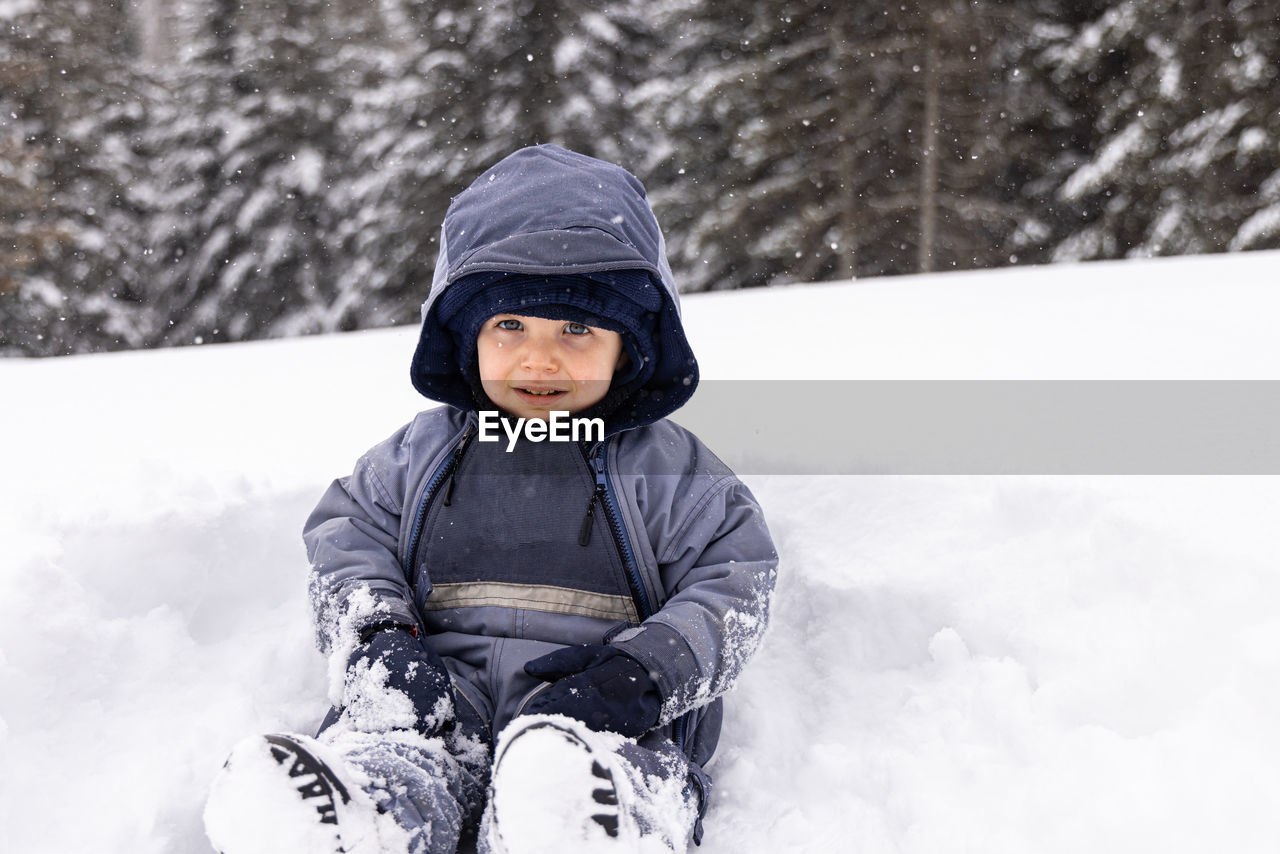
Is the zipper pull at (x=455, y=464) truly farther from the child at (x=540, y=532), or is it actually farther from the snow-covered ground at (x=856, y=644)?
the snow-covered ground at (x=856, y=644)

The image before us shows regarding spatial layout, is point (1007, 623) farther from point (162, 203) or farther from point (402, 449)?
point (162, 203)

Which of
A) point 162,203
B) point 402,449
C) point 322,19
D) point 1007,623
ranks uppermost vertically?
point 402,449

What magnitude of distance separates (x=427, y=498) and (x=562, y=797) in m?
0.88

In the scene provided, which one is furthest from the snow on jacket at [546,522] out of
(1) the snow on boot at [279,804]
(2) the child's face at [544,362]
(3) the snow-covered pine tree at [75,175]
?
(3) the snow-covered pine tree at [75,175]

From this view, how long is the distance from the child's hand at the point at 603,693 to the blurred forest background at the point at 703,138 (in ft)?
37.9

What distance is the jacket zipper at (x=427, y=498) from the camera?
6.89ft

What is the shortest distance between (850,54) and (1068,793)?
497 inches

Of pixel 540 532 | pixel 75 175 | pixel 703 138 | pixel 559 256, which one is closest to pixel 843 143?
pixel 703 138

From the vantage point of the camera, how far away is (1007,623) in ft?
6.34

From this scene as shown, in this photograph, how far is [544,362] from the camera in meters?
1.96

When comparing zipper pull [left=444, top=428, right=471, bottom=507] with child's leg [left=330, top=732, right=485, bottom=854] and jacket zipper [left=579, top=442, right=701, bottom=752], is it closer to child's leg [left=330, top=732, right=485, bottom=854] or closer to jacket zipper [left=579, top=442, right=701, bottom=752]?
jacket zipper [left=579, top=442, right=701, bottom=752]

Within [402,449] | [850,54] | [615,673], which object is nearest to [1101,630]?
[615,673]

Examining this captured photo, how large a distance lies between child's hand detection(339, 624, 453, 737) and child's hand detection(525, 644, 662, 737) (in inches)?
7.9

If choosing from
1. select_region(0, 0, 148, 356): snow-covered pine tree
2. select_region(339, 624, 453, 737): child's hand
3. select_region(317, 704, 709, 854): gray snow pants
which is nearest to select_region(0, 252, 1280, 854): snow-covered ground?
select_region(317, 704, 709, 854): gray snow pants
